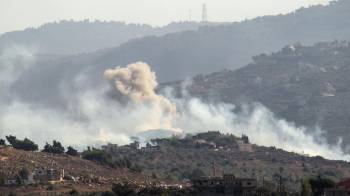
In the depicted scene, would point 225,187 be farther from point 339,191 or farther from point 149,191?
point 339,191

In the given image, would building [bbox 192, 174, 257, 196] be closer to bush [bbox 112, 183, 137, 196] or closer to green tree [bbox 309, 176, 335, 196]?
green tree [bbox 309, 176, 335, 196]

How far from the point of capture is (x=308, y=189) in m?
180

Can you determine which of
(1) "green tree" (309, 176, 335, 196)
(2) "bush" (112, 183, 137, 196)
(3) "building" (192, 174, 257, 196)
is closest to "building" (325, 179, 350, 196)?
(1) "green tree" (309, 176, 335, 196)

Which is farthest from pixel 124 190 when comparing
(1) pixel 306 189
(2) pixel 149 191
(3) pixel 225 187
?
(1) pixel 306 189

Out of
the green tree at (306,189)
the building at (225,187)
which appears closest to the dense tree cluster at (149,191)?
the building at (225,187)

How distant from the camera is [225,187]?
609 ft

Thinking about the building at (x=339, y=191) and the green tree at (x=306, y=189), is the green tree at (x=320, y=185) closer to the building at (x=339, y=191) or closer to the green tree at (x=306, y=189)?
the green tree at (x=306, y=189)

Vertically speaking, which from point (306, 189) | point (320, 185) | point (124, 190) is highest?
point (320, 185)

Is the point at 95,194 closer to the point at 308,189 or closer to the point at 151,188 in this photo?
the point at 151,188

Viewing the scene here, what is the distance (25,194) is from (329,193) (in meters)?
47.9

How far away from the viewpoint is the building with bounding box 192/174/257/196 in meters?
184

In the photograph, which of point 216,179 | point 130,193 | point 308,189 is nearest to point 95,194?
point 130,193

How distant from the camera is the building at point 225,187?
183500mm

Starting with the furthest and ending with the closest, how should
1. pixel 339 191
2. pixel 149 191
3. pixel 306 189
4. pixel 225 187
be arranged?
pixel 225 187 < pixel 149 191 < pixel 306 189 < pixel 339 191
